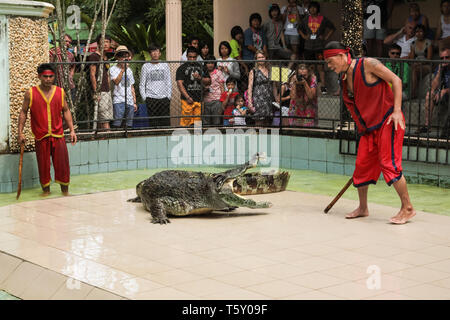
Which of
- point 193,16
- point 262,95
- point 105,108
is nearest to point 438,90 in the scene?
point 262,95

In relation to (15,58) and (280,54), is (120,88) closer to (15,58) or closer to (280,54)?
(15,58)

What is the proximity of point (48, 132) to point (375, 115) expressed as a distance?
4.43m

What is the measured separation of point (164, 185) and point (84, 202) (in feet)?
4.63

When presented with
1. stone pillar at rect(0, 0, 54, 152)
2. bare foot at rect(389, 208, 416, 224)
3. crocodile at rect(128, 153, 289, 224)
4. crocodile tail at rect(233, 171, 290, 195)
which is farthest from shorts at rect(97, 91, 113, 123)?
bare foot at rect(389, 208, 416, 224)

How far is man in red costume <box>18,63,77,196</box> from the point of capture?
10359 mm

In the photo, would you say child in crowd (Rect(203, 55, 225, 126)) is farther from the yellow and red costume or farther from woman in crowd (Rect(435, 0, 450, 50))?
woman in crowd (Rect(435, 0, 450, 50))

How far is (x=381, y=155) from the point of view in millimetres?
8414

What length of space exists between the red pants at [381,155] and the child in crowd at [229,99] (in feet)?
16.7

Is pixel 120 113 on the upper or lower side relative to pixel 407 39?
lower

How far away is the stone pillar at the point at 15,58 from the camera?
10.7 m

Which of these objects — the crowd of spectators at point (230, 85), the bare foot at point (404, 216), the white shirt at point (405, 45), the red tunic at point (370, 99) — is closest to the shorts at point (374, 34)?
the crowd of spectators at point (230, 85)

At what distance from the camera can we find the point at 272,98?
43.9 feet

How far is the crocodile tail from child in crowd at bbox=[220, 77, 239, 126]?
3.32m

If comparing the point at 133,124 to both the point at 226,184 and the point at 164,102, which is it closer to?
the point at 164,102
